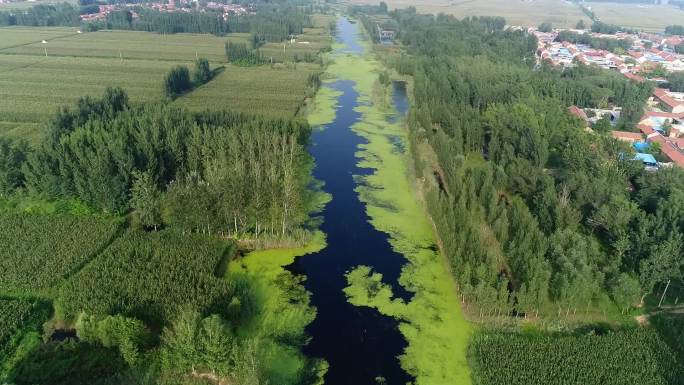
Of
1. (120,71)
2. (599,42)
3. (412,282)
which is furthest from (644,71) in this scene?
(120,71)

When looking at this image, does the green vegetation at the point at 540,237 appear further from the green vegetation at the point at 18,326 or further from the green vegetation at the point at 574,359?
the green vegetation at the point at 18,326

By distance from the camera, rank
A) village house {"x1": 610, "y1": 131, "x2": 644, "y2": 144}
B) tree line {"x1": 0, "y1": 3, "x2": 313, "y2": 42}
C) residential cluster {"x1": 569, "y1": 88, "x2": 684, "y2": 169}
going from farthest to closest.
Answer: tree line {"x1": 0, "y1": 3, "x2": 313, "y2": 42}, village house {"x1": 610, "y1": 131, "x2": 644, "y2": 144}, residential cluster {"x1": 569, "y1": 88, "x2": 684, "y2": 169}

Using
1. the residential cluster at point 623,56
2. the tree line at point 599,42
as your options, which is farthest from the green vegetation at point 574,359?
the tree line at point 599,42

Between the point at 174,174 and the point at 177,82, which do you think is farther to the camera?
the point at 177,82

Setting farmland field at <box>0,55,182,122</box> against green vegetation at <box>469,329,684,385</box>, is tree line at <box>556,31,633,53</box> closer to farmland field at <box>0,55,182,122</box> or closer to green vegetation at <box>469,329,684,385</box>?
farmland field at <box>0,55,182,122</box>

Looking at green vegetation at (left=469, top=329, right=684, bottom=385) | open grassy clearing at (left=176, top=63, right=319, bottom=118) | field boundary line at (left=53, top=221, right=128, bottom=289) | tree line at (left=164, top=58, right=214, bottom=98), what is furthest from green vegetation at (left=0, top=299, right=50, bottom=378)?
tree line at (left=164, top=58, right=214, bottom=98)

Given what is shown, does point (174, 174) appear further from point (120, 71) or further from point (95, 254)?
point (120, 71)

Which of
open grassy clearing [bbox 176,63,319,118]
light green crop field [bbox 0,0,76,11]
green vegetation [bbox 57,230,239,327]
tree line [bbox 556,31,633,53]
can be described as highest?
light green crop field [bbox 0,0,76,11]
